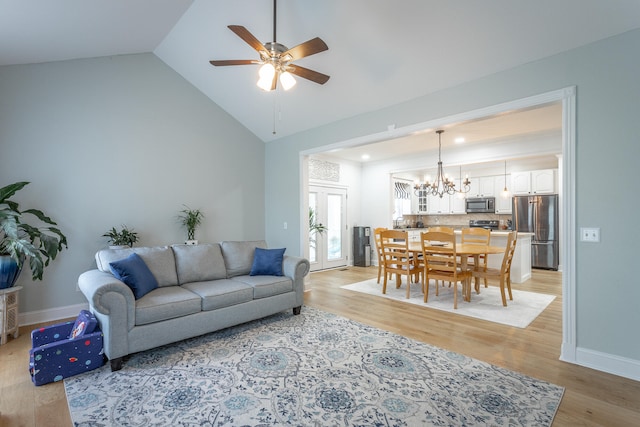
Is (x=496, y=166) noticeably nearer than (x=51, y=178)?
No

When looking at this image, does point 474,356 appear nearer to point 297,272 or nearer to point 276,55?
point 297,272

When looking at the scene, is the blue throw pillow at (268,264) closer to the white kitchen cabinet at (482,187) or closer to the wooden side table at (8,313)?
the wooden side table at (8,313)

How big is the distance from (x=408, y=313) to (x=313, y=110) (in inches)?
128

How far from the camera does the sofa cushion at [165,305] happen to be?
275cm

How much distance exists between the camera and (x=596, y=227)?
263 centimetres

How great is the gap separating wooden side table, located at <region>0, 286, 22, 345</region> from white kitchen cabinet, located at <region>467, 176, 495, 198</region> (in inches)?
359

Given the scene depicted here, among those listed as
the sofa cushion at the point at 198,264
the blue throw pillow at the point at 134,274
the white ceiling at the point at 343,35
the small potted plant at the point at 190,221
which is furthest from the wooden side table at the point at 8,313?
the white ceiling at the point at 343,35

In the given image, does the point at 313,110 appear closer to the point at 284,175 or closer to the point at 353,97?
the point at 353,97

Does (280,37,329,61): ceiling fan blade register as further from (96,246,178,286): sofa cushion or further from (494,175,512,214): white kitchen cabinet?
(494,175,512,214): white kitchen cabinet

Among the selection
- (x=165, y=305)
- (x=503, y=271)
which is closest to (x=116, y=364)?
(x=165, y=305)

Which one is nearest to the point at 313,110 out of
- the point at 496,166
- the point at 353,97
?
the point at 353,97

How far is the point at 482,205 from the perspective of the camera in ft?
26.6

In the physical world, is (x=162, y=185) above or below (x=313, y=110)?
below

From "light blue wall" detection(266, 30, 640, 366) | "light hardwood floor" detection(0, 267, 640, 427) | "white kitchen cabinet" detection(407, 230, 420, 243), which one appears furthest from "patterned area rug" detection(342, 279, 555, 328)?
"white kitchen cabinet" detection(407, 230, 420, 243)
